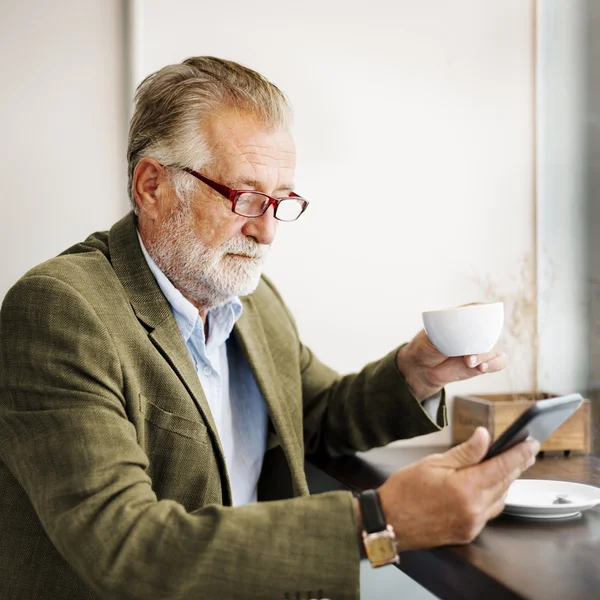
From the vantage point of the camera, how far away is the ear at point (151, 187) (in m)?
1.34

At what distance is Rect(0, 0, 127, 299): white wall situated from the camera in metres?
1.69

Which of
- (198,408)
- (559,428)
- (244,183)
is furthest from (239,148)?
(559,428)

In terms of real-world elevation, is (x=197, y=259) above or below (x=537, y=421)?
Result: above

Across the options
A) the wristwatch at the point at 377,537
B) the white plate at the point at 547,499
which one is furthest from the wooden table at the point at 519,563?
the wristwatch at the point at 377,537

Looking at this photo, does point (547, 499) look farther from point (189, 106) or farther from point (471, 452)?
point (189, 106)

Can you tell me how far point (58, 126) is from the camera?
5.62ft

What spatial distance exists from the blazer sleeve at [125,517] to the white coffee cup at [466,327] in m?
0.38

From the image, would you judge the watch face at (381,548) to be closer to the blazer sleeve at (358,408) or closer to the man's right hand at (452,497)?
the man's right hand at (452,497)

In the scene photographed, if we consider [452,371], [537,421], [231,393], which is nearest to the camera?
[537,421]

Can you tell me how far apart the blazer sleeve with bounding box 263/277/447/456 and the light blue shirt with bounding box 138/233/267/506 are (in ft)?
0.56

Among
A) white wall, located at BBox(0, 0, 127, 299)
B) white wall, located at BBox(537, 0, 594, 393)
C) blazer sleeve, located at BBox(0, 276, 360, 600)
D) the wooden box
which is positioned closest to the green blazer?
blazer sleeve, located at BBox(0, 276, 360, 600)

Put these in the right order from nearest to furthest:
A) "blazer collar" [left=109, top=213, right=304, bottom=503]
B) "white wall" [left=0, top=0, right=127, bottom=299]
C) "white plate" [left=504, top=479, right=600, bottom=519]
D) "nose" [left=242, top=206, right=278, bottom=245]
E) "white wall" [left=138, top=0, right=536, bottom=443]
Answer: "white plate" [left=504, top=479, right=600, bottom=519] → "blazer collar" [left=109, top=213, right=304, bottom=503] → "nose" [left=242, top=206, right=278, bottom=245] → "white wall" [left=0, top=0, right=127, bottom=299] → "white wall" [left=138, top=0, right=536, bottom=443]

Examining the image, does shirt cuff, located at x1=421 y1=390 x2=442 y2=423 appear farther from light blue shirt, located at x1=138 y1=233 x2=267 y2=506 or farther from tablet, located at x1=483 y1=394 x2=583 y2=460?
tablet, located at x1=483 y1=394 x2=583 y2=460

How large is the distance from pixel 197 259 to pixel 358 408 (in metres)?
0.50
